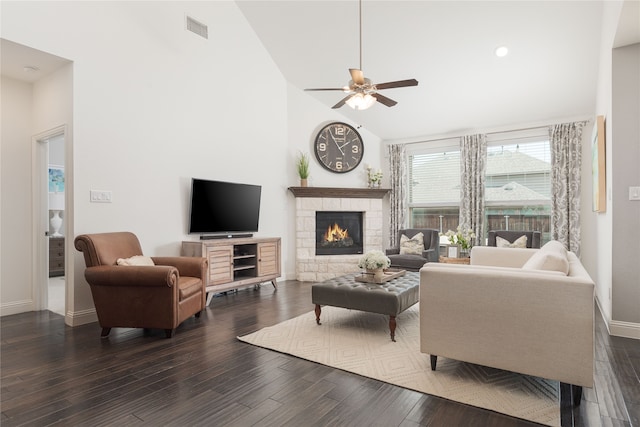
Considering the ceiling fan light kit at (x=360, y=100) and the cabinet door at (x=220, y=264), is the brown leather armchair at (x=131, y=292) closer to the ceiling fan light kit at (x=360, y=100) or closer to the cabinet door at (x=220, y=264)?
the cabinet door at (x=220, y=264)

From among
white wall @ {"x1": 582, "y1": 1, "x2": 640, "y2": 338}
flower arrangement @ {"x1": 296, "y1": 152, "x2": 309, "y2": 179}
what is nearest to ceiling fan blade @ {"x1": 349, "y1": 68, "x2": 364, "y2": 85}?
white wall @ {"x1": 582, "y1": 1, "x2": 640, "y2": 338}

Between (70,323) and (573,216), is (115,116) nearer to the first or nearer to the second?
(70,323)

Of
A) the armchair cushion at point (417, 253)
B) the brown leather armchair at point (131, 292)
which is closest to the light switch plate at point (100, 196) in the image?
the brown leather armchair at point (131, 292)

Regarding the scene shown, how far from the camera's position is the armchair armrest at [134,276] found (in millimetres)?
3115

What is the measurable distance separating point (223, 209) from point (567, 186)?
209 inches

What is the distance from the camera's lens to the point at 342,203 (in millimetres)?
6672

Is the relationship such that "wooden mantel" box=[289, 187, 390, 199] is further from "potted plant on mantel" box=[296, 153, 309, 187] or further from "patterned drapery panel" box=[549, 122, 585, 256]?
"patterned drapery panel" box=[549, 122, 585, 256]

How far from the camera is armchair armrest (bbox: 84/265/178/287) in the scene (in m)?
3.12

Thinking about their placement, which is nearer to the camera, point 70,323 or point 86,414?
point 86,414

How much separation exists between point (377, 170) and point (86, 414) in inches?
238

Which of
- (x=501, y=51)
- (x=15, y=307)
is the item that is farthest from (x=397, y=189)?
(x=15, y=307)

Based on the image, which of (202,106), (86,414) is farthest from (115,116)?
(86,414)

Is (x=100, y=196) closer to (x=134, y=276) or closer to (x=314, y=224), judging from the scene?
(x=134, y=276)

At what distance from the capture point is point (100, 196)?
382 cm
